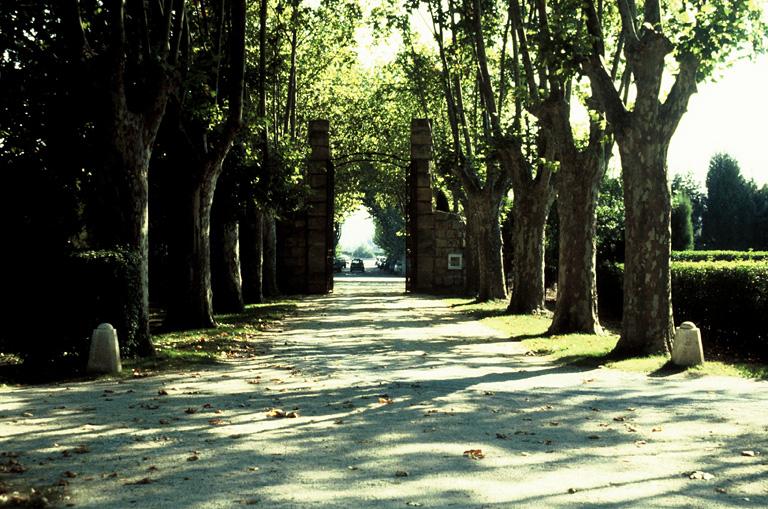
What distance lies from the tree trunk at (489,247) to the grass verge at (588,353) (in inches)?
298

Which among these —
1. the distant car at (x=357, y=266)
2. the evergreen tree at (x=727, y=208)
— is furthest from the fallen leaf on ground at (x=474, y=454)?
the distant car at (x=357, y=266)

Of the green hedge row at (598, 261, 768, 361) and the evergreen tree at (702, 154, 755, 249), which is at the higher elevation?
the evergreen tree at (702, 154, 755, 249)

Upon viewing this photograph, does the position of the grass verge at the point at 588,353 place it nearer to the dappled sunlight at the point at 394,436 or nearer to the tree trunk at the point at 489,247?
the dappled sunlight at the point at 394,436

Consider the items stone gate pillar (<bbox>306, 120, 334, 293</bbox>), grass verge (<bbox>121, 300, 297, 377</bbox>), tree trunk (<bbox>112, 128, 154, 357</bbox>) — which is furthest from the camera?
stone gate pillar (<bbox>306, 120, 334, 293</bbox>)

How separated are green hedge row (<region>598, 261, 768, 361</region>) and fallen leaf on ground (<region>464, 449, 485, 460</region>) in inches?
393

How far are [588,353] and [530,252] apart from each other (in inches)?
379

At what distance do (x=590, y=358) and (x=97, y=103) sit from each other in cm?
875

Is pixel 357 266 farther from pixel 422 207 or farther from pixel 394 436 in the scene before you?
pixel 394 436

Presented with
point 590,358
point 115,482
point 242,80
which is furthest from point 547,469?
point 242,80

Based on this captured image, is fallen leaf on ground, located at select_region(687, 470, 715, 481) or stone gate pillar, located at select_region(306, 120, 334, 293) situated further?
stone gate pillar, located at select_region(306, 120, 334, 293)

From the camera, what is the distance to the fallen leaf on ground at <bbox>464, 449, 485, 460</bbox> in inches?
265

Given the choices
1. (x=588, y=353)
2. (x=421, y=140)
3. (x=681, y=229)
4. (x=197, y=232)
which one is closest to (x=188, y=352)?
(x=197, y=232)

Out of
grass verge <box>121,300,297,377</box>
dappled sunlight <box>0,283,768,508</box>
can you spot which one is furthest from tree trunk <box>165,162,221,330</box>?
dappled sunlight <box>0,283,768,508</box>

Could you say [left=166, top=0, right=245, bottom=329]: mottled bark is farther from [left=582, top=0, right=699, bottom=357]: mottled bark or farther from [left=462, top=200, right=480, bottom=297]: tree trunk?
[left=462, top=200, right=480, bottom=297]: tree trunk
